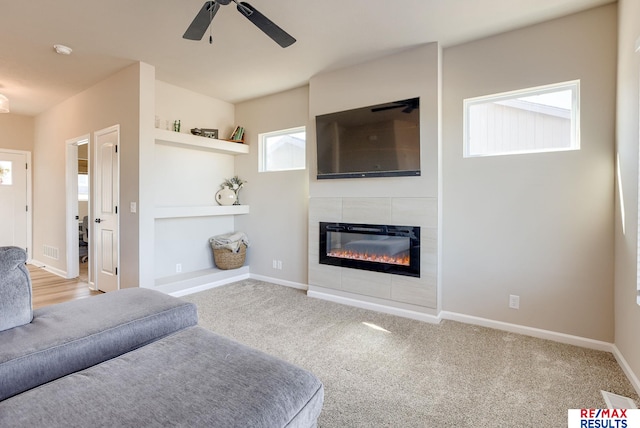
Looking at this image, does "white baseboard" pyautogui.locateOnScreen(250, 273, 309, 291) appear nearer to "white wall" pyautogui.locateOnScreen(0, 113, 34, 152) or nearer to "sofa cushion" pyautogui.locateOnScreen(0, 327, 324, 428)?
"sofa cushion" pyautogui.locateOnScreen(0, 327, 324, 428)

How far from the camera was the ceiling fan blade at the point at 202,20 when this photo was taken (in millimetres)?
2000

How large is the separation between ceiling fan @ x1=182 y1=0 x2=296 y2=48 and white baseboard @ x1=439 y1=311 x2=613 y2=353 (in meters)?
2.94

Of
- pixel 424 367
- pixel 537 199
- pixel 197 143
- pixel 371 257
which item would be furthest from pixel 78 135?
pixel 537 199

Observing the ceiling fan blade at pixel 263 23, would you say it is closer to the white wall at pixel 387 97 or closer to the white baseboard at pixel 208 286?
the white wall at pixel 387 97

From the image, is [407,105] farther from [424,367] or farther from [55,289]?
[55,289]

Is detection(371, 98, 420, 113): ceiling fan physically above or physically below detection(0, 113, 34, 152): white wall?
below

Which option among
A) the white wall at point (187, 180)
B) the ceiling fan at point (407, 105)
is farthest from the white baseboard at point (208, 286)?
the ceiling fan at point (407, 105)

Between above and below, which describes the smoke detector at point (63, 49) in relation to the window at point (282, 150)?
above

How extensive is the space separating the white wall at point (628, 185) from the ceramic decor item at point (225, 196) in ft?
14.4

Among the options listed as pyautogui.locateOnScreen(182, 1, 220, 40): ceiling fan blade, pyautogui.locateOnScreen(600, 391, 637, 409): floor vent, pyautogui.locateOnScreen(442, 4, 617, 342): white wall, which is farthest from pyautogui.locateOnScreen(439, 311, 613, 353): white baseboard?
pyautogui.locateOnScreen(182, 1, 220, 40): ceiling fan blade

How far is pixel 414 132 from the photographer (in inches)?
127

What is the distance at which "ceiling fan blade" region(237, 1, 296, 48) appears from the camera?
1997 mm

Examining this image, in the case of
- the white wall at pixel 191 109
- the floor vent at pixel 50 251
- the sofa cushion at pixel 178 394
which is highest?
the white wall at pixel 191 109

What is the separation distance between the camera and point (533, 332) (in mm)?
2830
